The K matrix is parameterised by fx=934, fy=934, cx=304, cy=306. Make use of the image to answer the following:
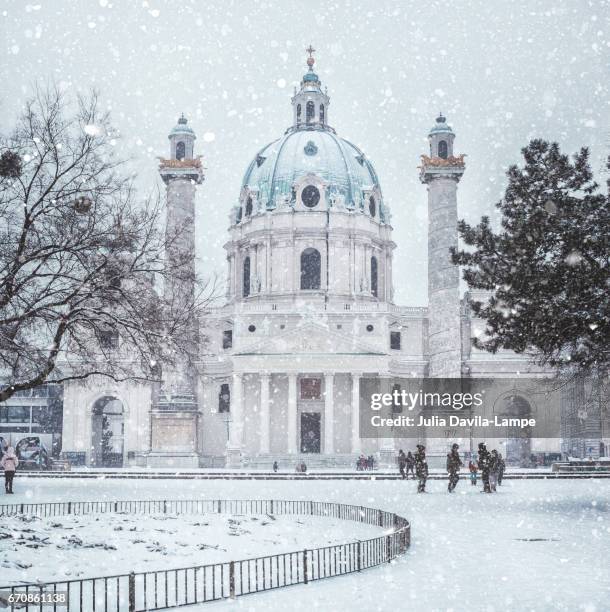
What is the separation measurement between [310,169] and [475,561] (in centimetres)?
6860

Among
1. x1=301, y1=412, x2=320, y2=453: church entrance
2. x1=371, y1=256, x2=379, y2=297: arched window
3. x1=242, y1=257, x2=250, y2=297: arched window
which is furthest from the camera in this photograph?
x1=242, y1=257, x2=250, y2=297: arched window

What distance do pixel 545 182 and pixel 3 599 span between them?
21.0 m

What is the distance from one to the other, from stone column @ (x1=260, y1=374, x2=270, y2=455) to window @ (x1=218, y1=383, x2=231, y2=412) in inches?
194

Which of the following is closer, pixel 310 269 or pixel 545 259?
pixel 545 259

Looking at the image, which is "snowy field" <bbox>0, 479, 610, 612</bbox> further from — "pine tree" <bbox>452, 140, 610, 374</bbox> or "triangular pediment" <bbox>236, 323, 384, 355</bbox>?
"triangular pediment" <bbox>236, 323, 384, 355</bbox>

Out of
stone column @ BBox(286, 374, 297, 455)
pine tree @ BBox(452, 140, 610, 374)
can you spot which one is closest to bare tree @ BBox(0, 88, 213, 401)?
pine tree @ BBox(452, 140, 610, 374)

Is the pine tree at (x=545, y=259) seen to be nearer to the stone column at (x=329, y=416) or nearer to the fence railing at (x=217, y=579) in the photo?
the fence railing at (x=217, y=579)

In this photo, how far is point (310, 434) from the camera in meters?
72.1

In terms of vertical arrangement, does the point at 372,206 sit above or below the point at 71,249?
above

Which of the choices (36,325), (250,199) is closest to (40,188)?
(36,325)

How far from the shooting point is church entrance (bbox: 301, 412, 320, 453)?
7194 centimetres

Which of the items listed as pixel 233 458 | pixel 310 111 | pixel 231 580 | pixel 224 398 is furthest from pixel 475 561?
pixel 310 111

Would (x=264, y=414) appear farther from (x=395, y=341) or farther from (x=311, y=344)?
(x=395, y=341)

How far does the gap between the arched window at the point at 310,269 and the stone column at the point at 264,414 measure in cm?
1212
